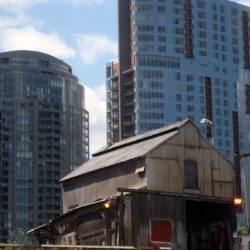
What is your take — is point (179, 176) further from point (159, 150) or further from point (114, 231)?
point (114, 231)

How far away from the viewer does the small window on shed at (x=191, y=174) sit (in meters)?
48.9

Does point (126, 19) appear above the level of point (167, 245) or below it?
above

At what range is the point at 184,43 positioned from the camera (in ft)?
647

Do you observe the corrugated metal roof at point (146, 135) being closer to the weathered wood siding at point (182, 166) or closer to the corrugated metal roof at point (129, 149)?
the corrugated metal roof at point (129, 149)

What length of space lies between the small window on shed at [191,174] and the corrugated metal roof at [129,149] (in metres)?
2.41

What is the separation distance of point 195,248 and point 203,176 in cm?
557

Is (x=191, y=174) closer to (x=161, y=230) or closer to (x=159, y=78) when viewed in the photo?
(x=161, y=230)

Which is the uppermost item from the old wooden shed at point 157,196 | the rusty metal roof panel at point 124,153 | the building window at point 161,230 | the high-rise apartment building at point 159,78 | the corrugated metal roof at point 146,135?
the high-rise apartment building at point 159,78

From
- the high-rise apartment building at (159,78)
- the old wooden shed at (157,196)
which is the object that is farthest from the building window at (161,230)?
the high-rise apartment building at (159,78)

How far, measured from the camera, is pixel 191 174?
162ft

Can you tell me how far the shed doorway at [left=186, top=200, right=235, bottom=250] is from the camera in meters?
49.8

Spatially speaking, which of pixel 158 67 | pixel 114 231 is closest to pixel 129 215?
pixel 114 231

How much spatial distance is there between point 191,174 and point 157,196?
13.1ft

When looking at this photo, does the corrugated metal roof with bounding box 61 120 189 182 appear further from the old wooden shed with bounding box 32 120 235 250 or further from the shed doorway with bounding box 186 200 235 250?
the shed doorway with bounding box 186 200 235 250
